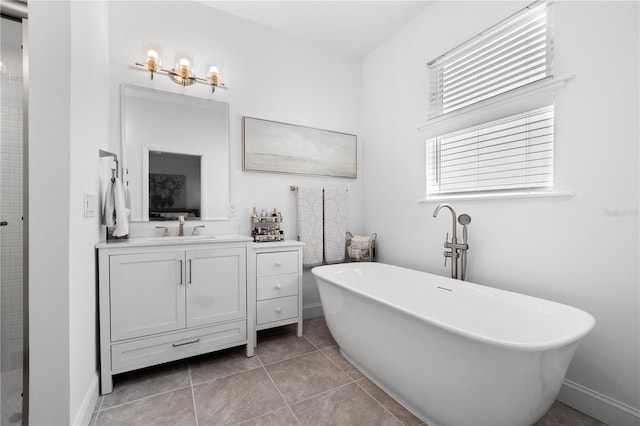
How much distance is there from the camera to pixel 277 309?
7.60 ft

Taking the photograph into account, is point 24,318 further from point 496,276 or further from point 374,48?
point 374,48

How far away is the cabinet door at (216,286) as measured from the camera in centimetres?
190

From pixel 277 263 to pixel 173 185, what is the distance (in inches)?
41.3

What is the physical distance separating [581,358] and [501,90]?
5.66ft

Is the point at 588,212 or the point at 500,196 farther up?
the point at 500,196

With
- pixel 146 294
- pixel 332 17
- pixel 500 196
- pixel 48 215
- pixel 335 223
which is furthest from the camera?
pixel 335 223

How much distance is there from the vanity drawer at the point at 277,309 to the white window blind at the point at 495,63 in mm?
2033

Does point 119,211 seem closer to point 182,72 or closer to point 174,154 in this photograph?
point 174,154

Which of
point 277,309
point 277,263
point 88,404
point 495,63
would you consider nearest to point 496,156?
point 495,63

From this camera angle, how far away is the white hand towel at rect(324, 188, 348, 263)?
9.54 ft

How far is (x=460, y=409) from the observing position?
1215 mm

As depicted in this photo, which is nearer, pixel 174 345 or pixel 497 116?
pixel 174 345

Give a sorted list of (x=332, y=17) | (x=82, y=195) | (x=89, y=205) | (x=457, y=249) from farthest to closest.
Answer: (x=332, y=17)
(x=457, y=249)
(x=89, y=205)
(x=82, y=195)

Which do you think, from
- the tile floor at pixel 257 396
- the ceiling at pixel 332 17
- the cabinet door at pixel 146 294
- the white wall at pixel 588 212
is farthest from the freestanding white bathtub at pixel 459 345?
the ceiling at pixel 332 17
